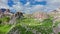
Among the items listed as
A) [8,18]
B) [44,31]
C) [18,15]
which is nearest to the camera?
[44,31]

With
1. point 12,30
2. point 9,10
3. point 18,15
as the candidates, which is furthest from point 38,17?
point 9,10

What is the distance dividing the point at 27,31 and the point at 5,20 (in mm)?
2753

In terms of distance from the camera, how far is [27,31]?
1073cm

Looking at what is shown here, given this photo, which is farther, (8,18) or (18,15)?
(8,18)

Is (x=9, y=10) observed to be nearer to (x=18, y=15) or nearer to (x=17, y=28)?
(x=18, y=15)

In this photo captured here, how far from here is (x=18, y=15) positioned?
12312mm

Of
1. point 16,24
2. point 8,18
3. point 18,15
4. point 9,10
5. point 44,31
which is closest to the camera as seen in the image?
point 44,31

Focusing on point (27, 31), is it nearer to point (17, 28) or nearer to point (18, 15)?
point (17, 28)

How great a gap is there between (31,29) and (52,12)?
130 inches

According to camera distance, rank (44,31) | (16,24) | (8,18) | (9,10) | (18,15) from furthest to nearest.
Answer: (9,10)
(8,18)
(18,15)
(16,24)
(44,31)

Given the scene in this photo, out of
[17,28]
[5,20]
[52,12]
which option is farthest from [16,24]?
[52,12]

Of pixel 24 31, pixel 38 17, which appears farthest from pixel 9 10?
pixel 24 31

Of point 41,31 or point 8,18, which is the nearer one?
point 41,31

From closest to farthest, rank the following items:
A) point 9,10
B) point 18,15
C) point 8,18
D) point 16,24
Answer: point 16,24 → point 18,15 → point 8,18 → point 9,10
